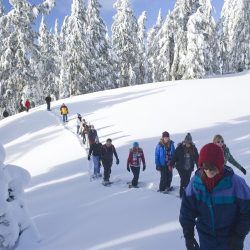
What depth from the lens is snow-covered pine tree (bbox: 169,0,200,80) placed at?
153ft

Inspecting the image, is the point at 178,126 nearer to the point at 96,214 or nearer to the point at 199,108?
the point at 199,108

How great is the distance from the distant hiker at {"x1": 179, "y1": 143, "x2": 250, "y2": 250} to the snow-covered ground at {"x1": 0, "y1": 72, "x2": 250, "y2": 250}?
3.04 metres

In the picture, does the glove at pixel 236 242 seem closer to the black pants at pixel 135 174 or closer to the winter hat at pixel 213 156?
the winter hat at pixel 213 156

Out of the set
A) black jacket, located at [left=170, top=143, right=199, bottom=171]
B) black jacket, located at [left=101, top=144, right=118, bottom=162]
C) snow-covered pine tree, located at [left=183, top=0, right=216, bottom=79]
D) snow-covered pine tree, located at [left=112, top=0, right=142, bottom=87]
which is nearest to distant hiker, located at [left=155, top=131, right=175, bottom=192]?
black jacket, located at [left=170, top=143, right=199, bottom=171]

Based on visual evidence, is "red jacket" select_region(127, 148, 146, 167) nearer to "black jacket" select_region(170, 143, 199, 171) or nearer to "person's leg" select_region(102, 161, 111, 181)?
"person's leg" select_region(102, 161, 111, 181)

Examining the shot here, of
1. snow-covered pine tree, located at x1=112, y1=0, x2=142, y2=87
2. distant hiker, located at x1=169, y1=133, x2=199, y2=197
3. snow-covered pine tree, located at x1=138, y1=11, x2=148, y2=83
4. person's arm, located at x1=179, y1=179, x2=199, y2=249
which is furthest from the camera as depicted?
snow-covered pine tree, located at x1=138, y1=11, x2=148, y2=83

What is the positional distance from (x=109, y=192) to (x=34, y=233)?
136 inches

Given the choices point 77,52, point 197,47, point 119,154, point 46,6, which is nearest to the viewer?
point 119,154

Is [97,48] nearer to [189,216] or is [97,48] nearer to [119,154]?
[119,154]

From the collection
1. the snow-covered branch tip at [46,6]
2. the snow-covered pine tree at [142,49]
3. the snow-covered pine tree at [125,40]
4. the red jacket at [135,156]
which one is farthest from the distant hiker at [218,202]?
the snow-covered pine tree at [142,49]

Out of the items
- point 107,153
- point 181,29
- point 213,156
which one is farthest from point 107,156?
point 181,29

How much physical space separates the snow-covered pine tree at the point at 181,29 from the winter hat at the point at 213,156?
4254 cm

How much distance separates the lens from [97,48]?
170 ft

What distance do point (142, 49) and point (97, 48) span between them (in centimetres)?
1544
